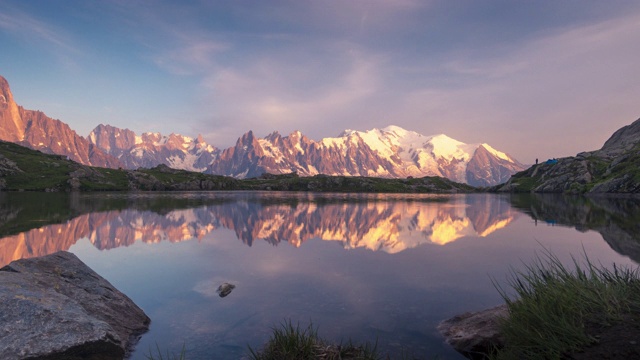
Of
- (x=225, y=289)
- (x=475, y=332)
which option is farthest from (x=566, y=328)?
(x=225, y=289)

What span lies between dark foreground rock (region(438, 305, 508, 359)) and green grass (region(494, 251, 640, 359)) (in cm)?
157

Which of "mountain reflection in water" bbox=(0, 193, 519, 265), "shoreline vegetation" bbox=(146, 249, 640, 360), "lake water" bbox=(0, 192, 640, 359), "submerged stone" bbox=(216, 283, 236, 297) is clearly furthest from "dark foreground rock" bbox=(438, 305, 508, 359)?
"mountain reflection in water" bbox=(0, 193, 519, 265)

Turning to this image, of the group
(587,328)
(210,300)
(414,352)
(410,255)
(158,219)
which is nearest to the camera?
(587,328)

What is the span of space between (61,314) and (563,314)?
17111 mm

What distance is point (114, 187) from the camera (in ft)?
644

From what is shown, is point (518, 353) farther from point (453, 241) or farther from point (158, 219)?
point (158, 219)

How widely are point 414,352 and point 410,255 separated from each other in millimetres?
20355

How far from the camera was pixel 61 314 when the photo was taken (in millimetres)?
12727

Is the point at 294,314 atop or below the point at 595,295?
below

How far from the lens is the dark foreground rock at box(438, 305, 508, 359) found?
1423 cm

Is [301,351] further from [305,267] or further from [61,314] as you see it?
[305,267]

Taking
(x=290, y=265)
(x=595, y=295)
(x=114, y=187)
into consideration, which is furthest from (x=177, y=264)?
(x=114, y=187)

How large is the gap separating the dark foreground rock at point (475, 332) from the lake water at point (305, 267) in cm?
60

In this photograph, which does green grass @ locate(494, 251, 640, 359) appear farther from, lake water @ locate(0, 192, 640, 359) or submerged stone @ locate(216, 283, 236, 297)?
submerged stone @ locate(216, 283, 236, 297)
